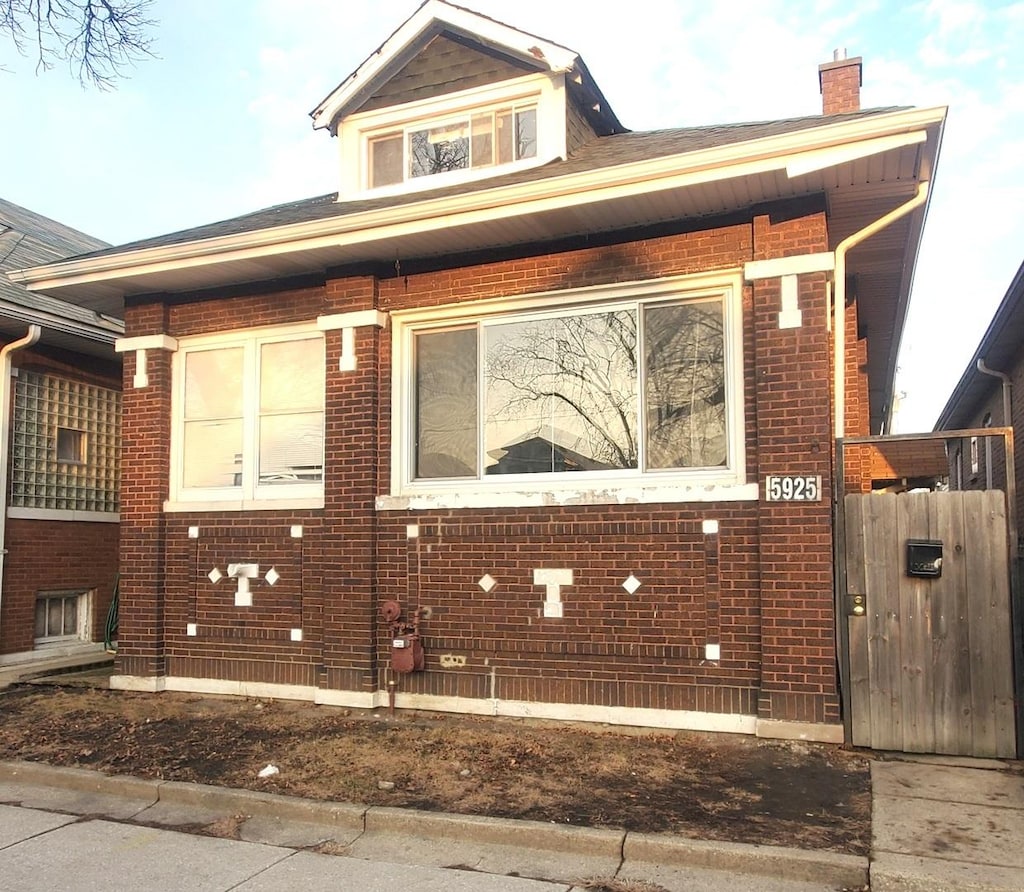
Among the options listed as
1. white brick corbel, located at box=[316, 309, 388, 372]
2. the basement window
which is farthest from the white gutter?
the basement window

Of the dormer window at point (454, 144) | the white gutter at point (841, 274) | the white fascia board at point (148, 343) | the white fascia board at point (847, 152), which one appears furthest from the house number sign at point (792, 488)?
the white fascia board at point (148, 343)

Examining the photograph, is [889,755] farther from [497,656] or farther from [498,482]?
[498,482]

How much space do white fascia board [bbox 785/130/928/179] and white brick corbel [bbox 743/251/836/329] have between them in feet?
2.22

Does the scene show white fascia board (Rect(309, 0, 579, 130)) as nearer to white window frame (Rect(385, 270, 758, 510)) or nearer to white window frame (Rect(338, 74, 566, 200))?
white window frame (Rect(338, 74, 566, 200))

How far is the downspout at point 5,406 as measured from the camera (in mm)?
10508

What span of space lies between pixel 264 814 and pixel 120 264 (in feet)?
18.4

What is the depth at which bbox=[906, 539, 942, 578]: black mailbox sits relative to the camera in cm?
621

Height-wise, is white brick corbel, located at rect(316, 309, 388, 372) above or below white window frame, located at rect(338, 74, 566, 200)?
below

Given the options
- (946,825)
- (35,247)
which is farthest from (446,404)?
(35,247)

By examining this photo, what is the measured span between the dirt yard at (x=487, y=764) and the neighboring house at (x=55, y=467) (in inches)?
125

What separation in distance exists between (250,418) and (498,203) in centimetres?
351

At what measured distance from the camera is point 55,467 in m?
11.4

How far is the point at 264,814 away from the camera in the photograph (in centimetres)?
538

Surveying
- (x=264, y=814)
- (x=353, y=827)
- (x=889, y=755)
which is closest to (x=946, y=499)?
(x=889, y=755)
